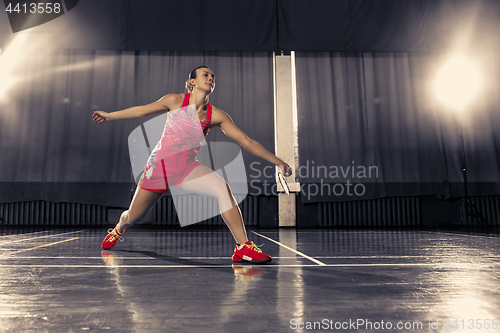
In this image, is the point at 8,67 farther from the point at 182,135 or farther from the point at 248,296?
the point at 248,296

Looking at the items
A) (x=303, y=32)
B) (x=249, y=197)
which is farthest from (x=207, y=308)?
(x=303, y=32)

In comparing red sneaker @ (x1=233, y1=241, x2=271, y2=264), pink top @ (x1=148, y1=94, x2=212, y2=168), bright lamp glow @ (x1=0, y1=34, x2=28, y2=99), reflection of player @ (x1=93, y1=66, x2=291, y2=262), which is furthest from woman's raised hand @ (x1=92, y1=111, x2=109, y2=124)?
bright lamp glow @ (x1=0, y1=34, x2=28, y2=99)

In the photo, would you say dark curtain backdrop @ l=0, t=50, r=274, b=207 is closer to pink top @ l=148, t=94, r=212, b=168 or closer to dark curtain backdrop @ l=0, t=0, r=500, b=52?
dark curtain backdrop @ l=0, t=0, r=500, b=52

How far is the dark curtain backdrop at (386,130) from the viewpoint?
246 inches

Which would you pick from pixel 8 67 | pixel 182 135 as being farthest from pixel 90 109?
pixel 182 135

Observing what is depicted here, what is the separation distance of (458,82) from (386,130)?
1.70 meters

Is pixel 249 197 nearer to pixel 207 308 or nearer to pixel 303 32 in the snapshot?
pixel 303 32

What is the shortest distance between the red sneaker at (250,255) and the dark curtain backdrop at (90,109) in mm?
4520

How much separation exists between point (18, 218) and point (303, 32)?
5832 mm

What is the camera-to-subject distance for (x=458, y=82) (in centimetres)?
675

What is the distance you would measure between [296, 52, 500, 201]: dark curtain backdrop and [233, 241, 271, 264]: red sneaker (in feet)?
15.0

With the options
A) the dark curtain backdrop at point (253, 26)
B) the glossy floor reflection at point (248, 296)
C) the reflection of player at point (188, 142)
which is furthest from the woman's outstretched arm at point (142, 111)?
the dark curtain backdrop at point (253, 26)

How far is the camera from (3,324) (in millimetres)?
733

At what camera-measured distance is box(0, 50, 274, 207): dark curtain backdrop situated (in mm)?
6141
